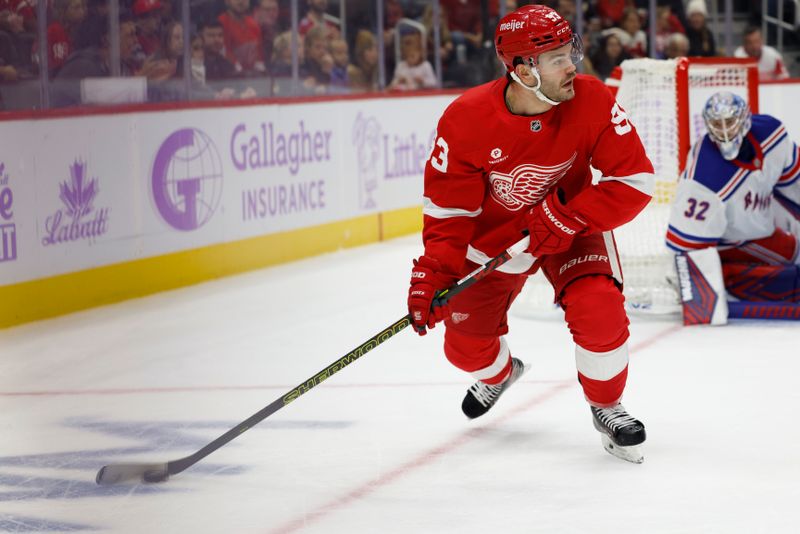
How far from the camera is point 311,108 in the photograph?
6.75 meters

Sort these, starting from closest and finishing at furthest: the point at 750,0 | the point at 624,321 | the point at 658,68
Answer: the point at 624,321 → the point at 658,68 → the point at 750,0

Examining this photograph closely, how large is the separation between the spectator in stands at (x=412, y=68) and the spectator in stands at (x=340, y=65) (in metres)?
0.52

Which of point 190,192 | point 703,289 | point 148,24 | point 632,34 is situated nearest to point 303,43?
point 148,24

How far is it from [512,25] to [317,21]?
4.61 metres

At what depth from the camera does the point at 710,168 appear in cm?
458

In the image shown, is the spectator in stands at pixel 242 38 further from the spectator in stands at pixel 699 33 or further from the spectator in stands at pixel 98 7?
the spectator in stands at pixel 699 33

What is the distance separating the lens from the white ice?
8.52 ft

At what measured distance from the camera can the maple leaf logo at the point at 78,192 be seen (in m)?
5.18

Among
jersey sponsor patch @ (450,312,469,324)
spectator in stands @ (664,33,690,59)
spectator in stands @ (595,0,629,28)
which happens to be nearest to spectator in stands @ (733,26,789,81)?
spectator in stands @ (664,33,690,59)

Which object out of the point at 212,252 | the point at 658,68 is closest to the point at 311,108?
the point at 212,252

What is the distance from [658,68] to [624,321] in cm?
239

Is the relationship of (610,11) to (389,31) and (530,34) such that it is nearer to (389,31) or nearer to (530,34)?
(389,31)

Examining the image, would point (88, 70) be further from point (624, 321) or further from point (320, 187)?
point (624, 321)

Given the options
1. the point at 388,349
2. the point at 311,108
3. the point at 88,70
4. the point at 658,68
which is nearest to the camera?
the point at 388,349
